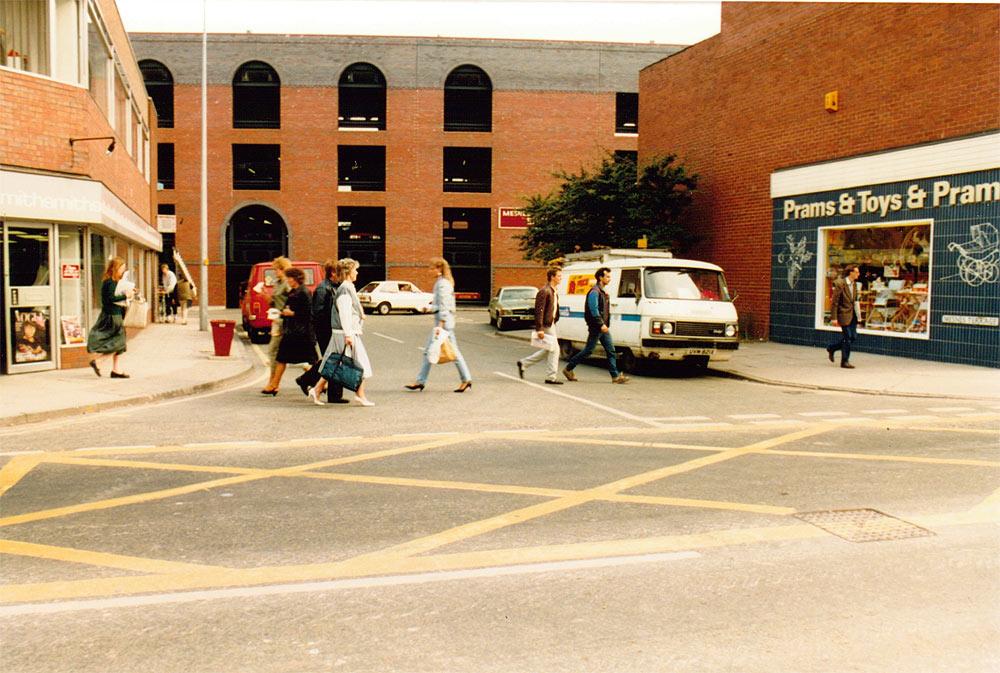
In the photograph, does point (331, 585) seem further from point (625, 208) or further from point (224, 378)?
point (625, 208)

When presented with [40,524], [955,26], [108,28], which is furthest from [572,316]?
[40,524]

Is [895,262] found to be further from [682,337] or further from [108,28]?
[108,28]

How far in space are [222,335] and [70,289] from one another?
10.6 feet

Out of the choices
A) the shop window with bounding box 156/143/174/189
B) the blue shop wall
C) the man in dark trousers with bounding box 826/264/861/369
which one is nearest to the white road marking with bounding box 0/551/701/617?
the man in dark trousers with bounding box 826/264/861/369

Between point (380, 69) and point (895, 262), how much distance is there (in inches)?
1308

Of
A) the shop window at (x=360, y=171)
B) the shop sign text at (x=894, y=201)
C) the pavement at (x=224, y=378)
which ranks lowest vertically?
the pavement at (x=224, y=378)

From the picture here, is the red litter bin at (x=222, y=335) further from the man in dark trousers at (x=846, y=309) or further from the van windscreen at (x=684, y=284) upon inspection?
the man in dark trousers at (x=846, y=309)

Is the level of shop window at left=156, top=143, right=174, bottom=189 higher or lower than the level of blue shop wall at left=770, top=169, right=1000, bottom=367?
higher

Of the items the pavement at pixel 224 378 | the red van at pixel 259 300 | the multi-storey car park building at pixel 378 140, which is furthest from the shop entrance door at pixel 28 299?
Answer: the multi-storey car park building at pixel 378 140

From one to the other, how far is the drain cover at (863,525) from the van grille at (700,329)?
9.52m

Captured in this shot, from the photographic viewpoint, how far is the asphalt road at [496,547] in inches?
156

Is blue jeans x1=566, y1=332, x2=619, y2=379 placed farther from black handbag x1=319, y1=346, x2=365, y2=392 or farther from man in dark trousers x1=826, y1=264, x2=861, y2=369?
man in dark trousers x1=826, y1=264, x2=861, y2=369

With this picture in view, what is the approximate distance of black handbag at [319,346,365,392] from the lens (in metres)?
11.6

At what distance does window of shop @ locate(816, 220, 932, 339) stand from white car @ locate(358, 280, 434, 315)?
2204 cm
